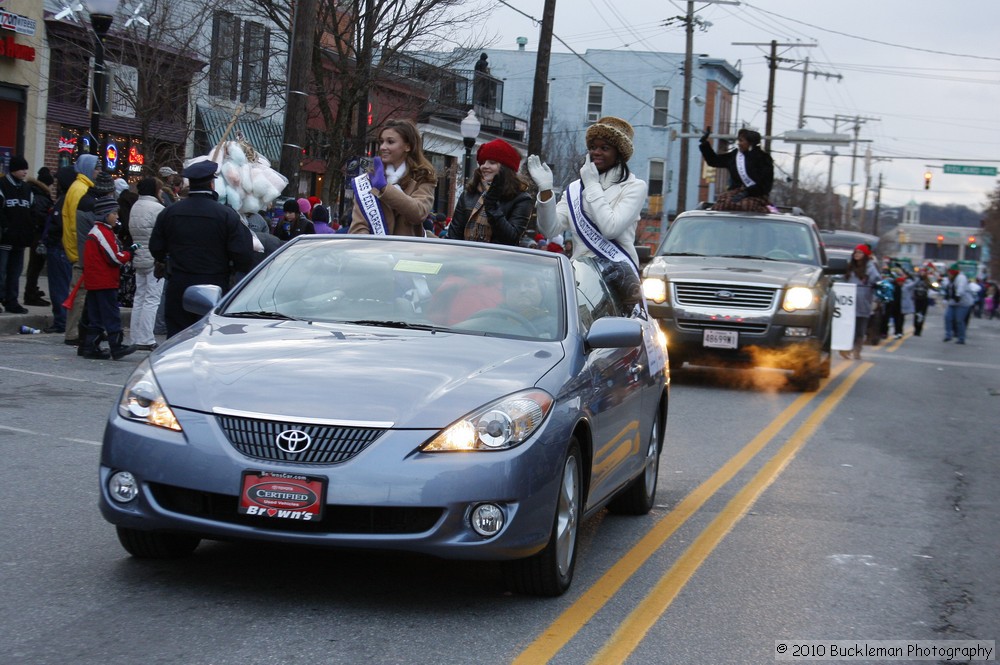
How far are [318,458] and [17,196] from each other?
470 inches

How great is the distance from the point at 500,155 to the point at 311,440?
467cm

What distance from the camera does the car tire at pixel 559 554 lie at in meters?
5.42

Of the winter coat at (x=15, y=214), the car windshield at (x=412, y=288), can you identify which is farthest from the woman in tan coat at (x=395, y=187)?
the winter coat at (x=15, y=214)

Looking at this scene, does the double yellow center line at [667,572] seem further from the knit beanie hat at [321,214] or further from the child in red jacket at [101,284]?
the child in red jacket at [101,284]

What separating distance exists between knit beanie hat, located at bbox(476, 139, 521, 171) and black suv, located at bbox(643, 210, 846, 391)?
546 cm

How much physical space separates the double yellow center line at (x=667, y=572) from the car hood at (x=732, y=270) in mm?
3869

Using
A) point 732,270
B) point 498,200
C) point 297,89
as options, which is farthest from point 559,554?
point 297,89

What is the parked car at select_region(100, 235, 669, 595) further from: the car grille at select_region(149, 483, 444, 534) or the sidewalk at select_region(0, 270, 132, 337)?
the sidewalk at select_region(0, 270, 132, 337)

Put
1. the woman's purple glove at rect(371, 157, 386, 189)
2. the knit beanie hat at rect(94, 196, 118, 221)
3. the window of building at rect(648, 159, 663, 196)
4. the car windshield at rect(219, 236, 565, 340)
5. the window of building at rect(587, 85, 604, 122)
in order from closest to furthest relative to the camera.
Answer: the car windshield at rect(219, 236, 565, 340), the woman's purple glove at rect(371, 157, 386, 189), the knit beanie hat at rect(94, 196, 118, 221), the window of building at rect(648, 159, 663, 196), the window of building at rect(587, 85, 604, 122)

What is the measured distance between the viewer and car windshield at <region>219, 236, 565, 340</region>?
6203 mm

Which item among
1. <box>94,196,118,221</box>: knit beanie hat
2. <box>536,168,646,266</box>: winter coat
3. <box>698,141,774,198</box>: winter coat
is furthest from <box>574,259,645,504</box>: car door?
<box>698,141,774,198</box>: winter coat

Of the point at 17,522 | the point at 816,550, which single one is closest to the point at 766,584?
the point at 816,550

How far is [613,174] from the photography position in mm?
9562

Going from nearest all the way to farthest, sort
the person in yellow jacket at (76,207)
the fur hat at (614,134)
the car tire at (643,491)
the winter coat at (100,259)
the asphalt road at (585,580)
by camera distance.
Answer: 1. the asphalt road at (585,580)
2. the car tire at (643,491)
3. the fur hat at (614,134)
4. the winter coat at (100,259)
5. the person in yellow jacket at (76,207)
